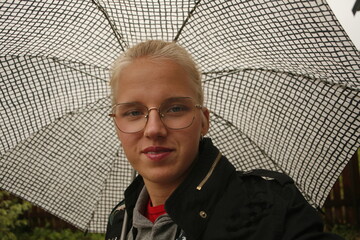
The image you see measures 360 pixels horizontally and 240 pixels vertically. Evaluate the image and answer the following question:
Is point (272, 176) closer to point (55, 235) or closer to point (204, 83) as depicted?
point (204, 83)

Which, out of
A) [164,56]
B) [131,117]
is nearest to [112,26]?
[164,56]

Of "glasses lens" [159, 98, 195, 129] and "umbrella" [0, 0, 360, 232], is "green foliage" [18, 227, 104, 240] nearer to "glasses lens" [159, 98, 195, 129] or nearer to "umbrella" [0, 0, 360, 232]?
"umbrella" [0, 0, 360, 232]

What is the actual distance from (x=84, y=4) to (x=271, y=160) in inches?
51.6

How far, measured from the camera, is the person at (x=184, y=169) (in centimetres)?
130

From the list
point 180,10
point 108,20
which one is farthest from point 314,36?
point 108,20

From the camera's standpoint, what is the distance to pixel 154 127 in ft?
4.72

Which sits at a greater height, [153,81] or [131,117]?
[153,81]

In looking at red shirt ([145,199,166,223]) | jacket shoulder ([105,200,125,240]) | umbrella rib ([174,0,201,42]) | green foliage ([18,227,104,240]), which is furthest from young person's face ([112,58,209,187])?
green foliage ([18,227,104,240])

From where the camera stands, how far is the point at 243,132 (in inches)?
89.5

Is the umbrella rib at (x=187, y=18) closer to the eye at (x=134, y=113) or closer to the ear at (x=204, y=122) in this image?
the ear at (x=204, y=122)

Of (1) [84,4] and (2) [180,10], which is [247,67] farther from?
(1) [84,4]

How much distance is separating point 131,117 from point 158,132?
0.15m

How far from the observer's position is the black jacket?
125 centimetres

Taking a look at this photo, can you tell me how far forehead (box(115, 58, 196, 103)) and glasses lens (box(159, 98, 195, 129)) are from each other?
0.03 m
